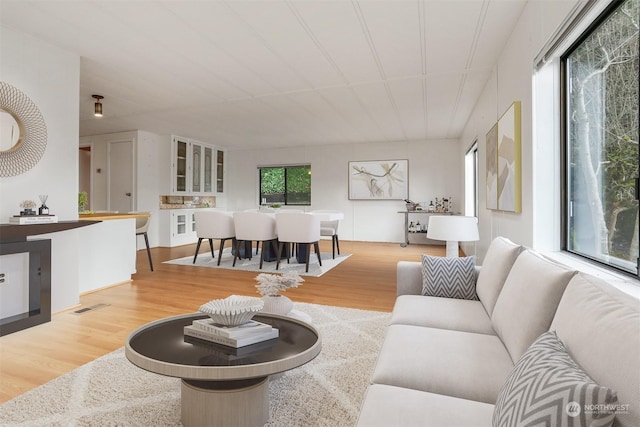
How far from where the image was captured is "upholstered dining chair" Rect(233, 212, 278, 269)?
5098mm

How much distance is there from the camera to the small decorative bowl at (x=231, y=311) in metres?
1.53

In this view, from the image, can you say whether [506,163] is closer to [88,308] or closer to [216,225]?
[88,308]

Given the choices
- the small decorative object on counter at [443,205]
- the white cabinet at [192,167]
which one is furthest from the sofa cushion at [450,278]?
the white cabinet at [192,167]

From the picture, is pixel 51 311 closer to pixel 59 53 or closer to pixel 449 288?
pixel 59 53

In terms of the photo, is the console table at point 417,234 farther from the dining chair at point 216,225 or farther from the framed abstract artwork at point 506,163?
the framed abstract artwork at point 506,163

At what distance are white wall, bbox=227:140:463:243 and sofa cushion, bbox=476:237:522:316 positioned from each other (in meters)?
5.89

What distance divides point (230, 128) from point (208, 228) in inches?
88.5

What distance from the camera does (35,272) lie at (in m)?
2.82

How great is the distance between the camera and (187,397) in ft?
4.73

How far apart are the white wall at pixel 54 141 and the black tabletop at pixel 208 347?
2088 mm

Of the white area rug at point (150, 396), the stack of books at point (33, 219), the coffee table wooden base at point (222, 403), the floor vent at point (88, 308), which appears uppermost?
the stack of books at point (33, 219)

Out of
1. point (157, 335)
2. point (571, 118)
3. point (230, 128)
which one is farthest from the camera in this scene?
point (230, 128)

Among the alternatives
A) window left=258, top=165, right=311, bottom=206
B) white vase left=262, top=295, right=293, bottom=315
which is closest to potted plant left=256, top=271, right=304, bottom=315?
white vase left=262, top=295, right=293, bottom=315

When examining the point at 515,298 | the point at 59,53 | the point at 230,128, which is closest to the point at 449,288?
the point at 515,298
